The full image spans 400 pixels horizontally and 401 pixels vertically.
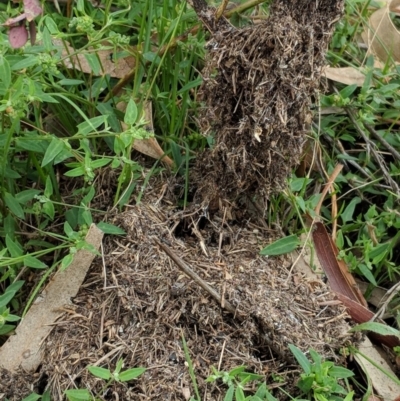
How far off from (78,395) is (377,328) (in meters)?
0.78

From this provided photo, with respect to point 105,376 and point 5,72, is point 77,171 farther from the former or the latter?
point 105,376

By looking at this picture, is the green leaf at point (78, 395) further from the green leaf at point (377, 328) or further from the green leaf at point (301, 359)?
the green leaf at point (377, 328)

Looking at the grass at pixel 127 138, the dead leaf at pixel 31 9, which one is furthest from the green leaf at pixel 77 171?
the dead leaf at pixel 31 9

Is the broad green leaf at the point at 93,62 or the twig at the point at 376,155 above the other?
the broad green leaf at the point at 93,62

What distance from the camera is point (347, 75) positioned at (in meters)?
2.21

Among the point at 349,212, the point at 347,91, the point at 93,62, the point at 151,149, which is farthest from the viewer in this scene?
the point at 347,91

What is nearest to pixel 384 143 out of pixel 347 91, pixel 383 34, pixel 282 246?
pixel 347 91

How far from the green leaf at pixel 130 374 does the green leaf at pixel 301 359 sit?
14.4 inches

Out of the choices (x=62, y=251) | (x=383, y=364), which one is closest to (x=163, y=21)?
(x=62, y=251)

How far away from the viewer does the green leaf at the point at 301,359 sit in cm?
154

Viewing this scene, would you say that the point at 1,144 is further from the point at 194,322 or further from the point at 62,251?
the point at 194,322

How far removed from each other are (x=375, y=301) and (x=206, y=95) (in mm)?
837

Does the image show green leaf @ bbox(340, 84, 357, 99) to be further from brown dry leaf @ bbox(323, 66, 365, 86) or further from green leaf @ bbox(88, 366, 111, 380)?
green leaf @ bbox(88, 366, 111, 380)

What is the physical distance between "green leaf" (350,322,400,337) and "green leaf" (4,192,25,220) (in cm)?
92
